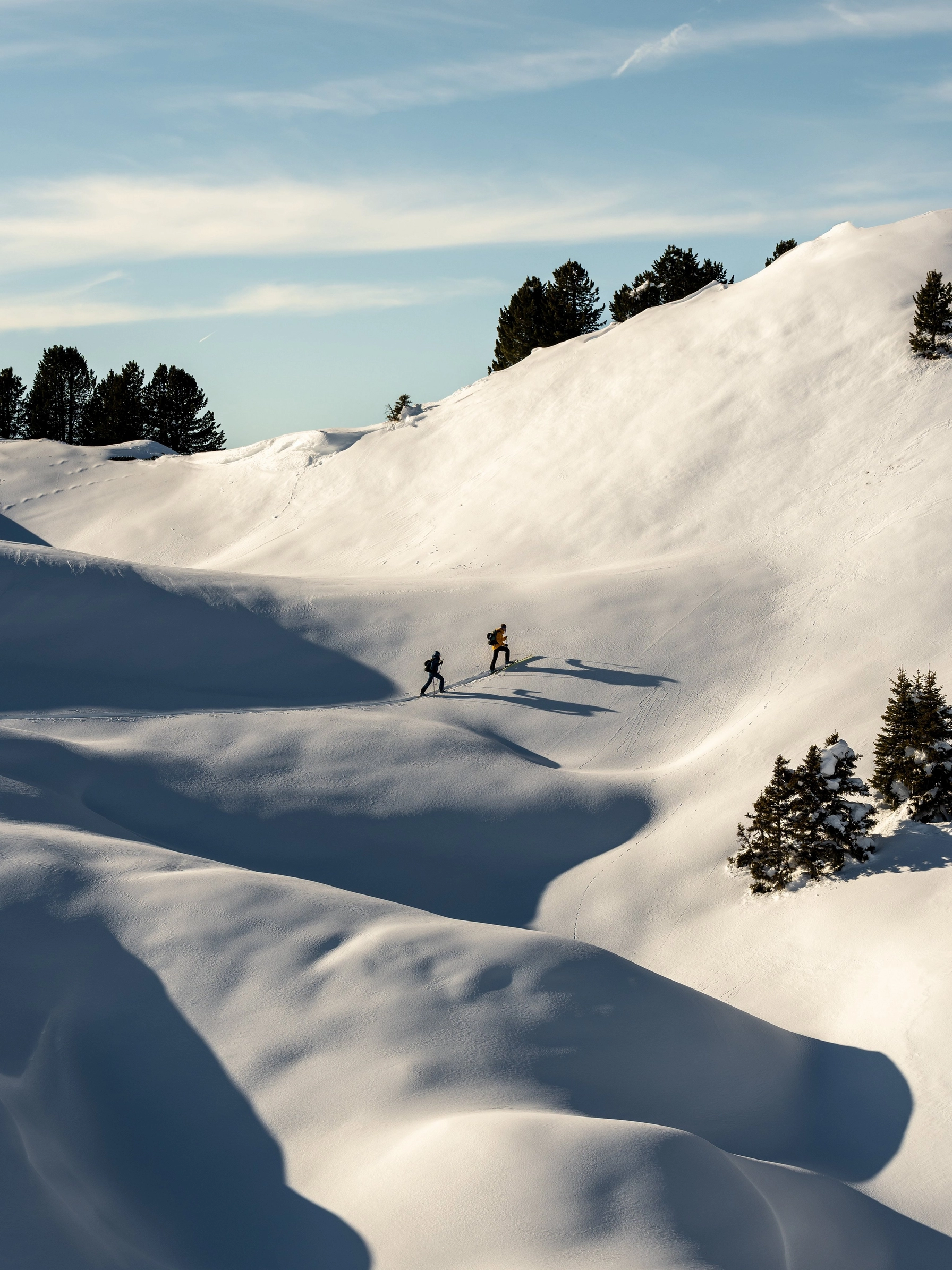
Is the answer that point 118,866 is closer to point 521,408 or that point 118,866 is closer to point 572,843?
point 572,843

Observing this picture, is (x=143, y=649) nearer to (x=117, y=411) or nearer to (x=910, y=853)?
(x=910, y=853)

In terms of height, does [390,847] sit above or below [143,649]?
below

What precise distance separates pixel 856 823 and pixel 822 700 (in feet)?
20.8

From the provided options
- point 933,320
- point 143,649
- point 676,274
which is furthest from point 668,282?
point 143,649

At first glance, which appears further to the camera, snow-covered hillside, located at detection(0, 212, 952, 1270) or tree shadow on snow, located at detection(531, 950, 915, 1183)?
tree shadow on snow, located at detection(531, 950, 915, 1183)

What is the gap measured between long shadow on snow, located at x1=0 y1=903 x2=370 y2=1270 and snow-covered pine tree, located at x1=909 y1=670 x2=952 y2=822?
1286 centimetres

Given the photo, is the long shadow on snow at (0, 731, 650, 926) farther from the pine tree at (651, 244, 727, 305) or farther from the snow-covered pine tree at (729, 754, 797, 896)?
the pine tree at (651, 244, 727, 305)

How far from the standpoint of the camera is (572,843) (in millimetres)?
20922

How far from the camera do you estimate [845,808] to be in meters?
17.9

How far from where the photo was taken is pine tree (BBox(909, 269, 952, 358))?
115 feet

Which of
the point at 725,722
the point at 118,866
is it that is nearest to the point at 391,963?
the point at 118,866

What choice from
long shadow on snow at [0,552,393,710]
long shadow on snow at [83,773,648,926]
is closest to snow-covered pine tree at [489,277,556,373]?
long shadow on snow at [0,552,393,710]

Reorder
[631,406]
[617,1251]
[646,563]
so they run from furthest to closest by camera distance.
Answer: [631,406] → [646,563] → [617,1251]

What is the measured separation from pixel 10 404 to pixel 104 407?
6.44 metres
